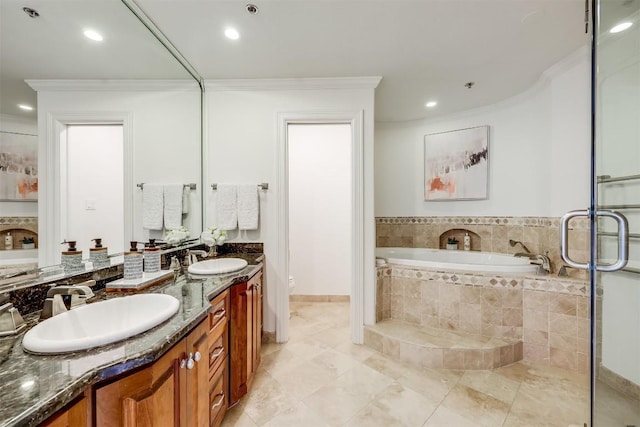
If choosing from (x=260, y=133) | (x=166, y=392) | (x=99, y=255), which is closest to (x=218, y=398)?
(x=166, y=392)

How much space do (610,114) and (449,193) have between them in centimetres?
191

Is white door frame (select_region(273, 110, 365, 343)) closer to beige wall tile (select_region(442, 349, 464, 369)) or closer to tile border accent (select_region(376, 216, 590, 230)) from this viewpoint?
beige wall tile (select_region(442, 349, 464, 369))

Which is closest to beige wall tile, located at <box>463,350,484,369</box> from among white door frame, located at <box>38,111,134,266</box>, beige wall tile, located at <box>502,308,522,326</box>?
beige wall tile, located at <box>502,308,522,326</box>

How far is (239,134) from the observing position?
233cm

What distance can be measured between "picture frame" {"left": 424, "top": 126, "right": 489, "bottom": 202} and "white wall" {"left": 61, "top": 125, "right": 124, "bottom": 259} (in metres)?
3.23

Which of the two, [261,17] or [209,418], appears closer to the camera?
[209,418]

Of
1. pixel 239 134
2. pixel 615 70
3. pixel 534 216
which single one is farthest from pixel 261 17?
pixel 534 216

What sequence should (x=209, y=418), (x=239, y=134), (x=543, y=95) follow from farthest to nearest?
(x=543, y=95)
(x=239, y=134)
(x=209, y=418)

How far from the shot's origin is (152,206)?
1.78 meters

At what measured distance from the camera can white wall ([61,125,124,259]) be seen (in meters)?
1.19

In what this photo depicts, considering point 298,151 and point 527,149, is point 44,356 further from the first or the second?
point 527,149

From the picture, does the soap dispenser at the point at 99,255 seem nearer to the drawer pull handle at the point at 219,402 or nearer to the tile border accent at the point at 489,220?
the drawer pull handle at the point at 219,402

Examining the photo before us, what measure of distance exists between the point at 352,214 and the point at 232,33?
165 cm

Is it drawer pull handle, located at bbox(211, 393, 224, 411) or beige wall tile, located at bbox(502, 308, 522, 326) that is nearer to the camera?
drawer pull handle, located at bbox(211, 393, 224, 411)
